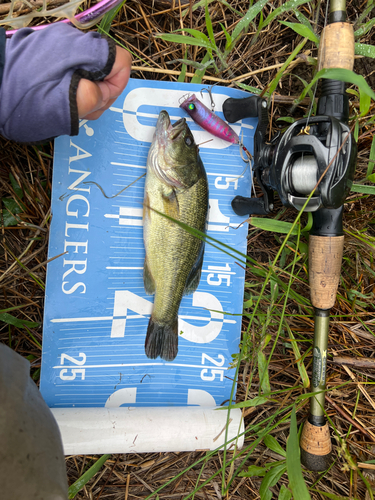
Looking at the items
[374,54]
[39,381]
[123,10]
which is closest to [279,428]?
[39,381]

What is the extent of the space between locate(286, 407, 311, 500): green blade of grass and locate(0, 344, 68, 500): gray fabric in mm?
940

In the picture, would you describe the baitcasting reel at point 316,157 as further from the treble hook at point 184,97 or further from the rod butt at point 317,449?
the rod butt at point 317,449

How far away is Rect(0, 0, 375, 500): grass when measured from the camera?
1.83 metres

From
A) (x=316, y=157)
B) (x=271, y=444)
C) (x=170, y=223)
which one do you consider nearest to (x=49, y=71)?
(x=170, y=223)

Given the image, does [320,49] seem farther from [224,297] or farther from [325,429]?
[325,429]

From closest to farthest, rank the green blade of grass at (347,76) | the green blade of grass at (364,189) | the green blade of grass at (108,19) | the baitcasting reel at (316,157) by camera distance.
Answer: the green blade of grass at (347,76)
the baitcasting reel at (316,157)
the green blade of grass at (108,19)
the green blade of grass at (364,189)

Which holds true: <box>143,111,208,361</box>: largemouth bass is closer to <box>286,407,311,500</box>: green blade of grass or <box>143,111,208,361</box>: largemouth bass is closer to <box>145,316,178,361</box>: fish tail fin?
<box>145,316,178,361</box>: fish tail fin

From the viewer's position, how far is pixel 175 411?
191 centimetres

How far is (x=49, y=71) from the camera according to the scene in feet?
4.68

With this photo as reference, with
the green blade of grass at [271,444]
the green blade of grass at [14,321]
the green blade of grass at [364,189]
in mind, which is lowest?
the green blade of grass at [271,444]

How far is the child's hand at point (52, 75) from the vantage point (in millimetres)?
1427

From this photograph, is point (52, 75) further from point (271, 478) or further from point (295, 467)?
point (271, 478)

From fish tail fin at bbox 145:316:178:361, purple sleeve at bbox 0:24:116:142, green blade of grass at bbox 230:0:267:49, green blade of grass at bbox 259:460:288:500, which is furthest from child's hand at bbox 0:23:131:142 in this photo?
green blade of grass at bbox 259:460:288:500

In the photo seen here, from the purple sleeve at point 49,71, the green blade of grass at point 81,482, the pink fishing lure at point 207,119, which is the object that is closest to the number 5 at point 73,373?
the green blade of grass at point 81,482
